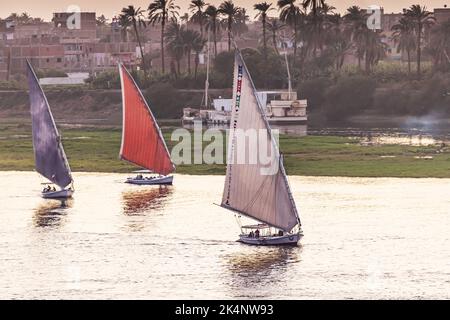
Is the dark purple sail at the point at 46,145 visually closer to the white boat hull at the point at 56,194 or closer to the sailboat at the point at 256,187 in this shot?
the white boat hull at the point at 56,194

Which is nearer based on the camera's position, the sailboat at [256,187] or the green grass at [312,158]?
the sailboat at [256,187]

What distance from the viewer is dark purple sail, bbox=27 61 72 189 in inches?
3570

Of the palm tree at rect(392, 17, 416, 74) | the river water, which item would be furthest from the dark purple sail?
the palm tree at rect(392, 17, 416, 74)

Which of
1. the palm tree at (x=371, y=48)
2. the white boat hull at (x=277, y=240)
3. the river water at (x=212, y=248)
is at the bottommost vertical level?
the river water at (x=212, y=248)

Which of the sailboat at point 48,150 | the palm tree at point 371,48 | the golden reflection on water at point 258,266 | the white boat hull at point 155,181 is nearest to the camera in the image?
the golden reflection on water at point 258,266

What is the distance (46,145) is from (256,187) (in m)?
24.5

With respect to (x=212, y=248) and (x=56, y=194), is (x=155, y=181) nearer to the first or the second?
(x=56, y=194)

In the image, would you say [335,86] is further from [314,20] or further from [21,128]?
[21,128]

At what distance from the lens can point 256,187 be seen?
232 ft

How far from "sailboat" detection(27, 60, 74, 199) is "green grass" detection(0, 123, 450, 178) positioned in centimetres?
1300

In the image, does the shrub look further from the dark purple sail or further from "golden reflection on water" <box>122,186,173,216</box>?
the dark purple sail

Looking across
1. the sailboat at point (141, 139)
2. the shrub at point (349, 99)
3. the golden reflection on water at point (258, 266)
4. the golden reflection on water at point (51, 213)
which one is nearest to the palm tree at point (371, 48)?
the shrub at point (349, 99)

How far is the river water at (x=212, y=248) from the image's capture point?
6025cm
